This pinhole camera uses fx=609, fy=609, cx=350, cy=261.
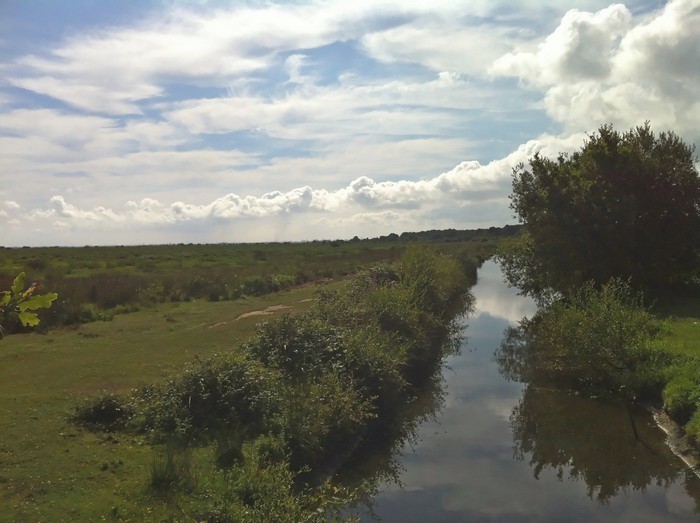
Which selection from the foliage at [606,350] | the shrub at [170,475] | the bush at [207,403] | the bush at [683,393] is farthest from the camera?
the foliage at [606,350]

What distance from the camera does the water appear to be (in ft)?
38.8

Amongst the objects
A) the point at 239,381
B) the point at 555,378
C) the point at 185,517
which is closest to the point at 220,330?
the point at 239,381

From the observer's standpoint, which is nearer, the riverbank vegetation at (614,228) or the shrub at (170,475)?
the shrub at (170,475)

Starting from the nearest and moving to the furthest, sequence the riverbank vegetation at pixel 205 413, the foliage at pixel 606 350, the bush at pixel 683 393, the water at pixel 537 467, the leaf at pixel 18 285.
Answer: the leaf at pixel 18 285 → the riverbank vegetation at pixel 205 413 → the water at pixel 537 467 → the bush at pixel 683 393 → the foliage at pixel 606 350

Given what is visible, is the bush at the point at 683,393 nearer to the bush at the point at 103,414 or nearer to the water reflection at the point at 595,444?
the water reflection at the point at 595,444

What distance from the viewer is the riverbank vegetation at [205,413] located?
372 inches

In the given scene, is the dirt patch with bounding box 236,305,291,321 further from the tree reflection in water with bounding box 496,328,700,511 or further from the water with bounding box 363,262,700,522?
the tree reflection in water with bounding box 496,328,700,511

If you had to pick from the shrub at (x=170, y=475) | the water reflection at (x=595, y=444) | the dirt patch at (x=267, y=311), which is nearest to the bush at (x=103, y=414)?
the shrub at (x=170, y=475)

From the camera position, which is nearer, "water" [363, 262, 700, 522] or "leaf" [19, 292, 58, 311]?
"leaf" [19, 292, 58, 311]

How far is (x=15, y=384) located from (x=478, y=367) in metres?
16.3

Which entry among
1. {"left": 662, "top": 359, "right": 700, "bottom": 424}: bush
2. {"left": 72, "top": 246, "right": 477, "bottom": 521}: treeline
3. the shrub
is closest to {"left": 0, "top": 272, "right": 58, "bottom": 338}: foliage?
{"left": 72, "top": 246, "right": 477, "bottom": 521}: treeline

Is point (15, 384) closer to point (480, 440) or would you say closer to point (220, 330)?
point (220, 330)

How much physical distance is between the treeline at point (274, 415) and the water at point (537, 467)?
1.44 meters

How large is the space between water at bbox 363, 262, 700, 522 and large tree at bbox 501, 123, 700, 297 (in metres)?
10.3
